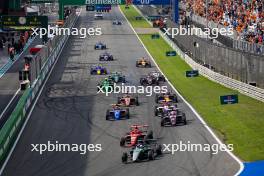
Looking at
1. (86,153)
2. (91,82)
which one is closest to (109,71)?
(91,82)

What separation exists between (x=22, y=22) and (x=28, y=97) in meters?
12.0

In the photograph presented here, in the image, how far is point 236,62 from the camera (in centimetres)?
4744

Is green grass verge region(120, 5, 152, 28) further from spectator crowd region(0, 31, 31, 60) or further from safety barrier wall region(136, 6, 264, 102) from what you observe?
safety barrier wall region(136, 6, 264, 102)

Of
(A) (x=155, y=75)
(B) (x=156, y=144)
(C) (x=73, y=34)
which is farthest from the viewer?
(C) (x=73, y=34)

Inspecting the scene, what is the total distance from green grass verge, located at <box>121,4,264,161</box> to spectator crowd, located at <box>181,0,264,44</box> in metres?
7.03

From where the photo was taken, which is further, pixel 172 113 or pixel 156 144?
pixel 172 113

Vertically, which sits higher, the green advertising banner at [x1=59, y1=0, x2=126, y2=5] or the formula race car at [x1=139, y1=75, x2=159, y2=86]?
the green advertising banner at [x1=59, y1=0, x2=126, y2=5]

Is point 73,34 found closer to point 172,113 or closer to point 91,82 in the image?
point 91,82

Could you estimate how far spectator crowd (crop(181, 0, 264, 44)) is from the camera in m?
62.3

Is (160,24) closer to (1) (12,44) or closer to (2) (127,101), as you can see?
(1) (12,44)

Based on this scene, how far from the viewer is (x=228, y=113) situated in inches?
1522

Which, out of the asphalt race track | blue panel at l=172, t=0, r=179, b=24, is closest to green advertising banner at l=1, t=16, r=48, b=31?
the asphalt race track

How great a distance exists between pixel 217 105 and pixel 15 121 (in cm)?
1253

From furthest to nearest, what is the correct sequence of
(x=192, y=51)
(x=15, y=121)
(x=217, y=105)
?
(x=192, y=51) < (x=217, y=105) < (x=15, y=121)
